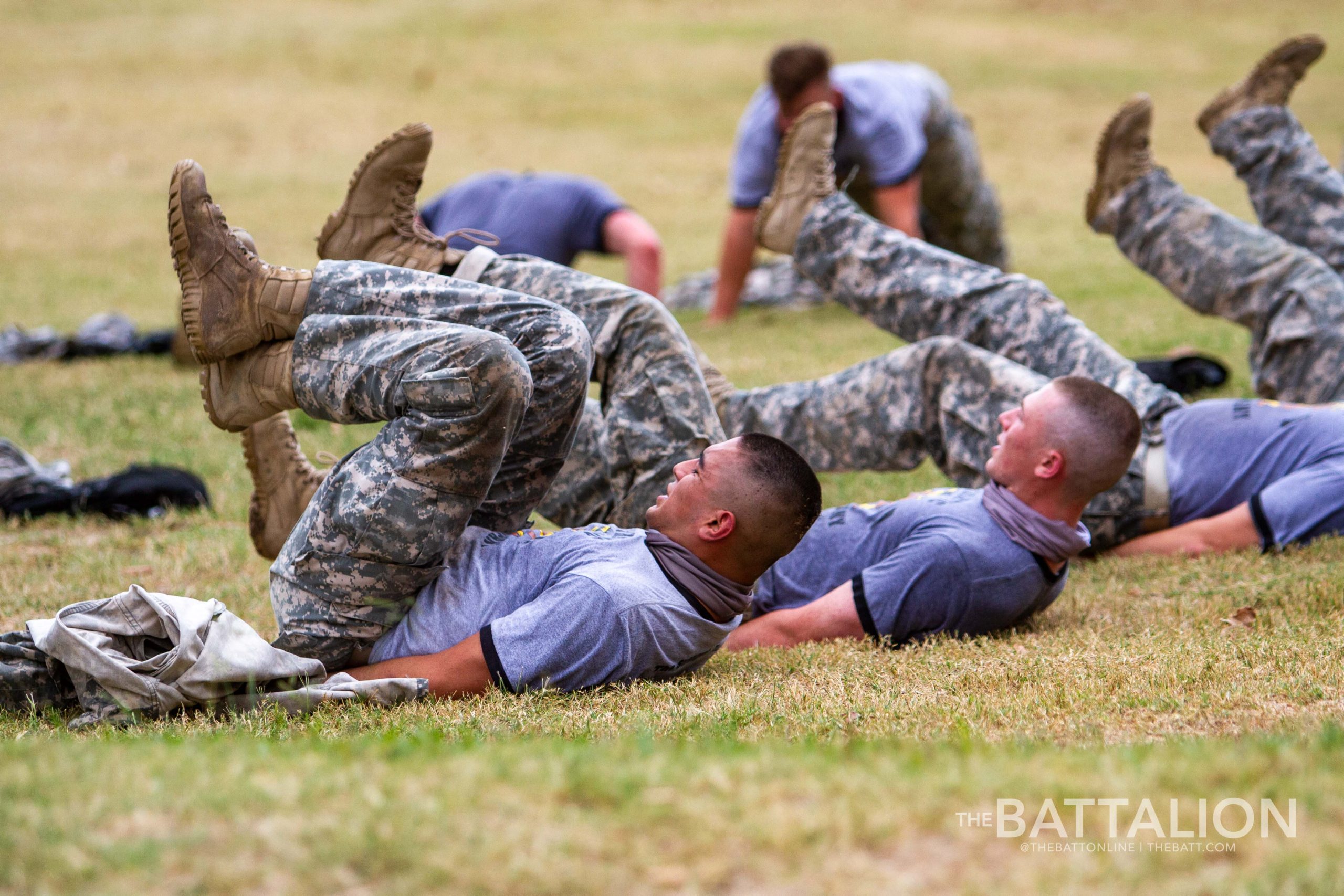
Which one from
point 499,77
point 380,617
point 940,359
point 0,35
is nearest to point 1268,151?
point 940,359

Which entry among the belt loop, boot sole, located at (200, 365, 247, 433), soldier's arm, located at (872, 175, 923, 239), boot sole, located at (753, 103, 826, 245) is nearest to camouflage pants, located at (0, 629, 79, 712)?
boot sole, located at (200, 365, 247, 433)

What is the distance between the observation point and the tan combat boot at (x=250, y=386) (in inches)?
148

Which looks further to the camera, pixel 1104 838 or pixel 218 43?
pixel 218 43

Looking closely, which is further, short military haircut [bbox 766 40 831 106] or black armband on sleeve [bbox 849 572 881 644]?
short military haircut [bbox 766 40 831 106]

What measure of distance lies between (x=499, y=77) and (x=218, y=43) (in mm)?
6128

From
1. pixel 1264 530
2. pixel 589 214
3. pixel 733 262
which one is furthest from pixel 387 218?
pixel 733 262

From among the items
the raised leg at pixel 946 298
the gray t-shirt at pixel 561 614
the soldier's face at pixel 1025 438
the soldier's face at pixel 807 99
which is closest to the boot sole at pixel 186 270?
the gray t-shirt at pixel 561 614

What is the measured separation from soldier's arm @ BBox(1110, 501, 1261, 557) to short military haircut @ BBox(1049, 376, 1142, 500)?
0.83m

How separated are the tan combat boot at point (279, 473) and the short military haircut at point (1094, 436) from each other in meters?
2.47

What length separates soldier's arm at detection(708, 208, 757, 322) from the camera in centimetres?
998

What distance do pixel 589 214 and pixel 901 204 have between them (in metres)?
2.40

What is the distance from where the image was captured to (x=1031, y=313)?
546cm

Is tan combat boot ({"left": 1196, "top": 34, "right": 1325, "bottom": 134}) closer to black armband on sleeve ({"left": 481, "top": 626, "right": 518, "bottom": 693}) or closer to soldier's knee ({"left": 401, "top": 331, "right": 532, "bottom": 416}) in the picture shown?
soldier's knee ({"left": 401, "top": 331, "right": 532, "bottom": 416})

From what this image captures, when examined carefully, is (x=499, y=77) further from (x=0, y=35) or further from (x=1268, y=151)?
(x=1268, y=151)
